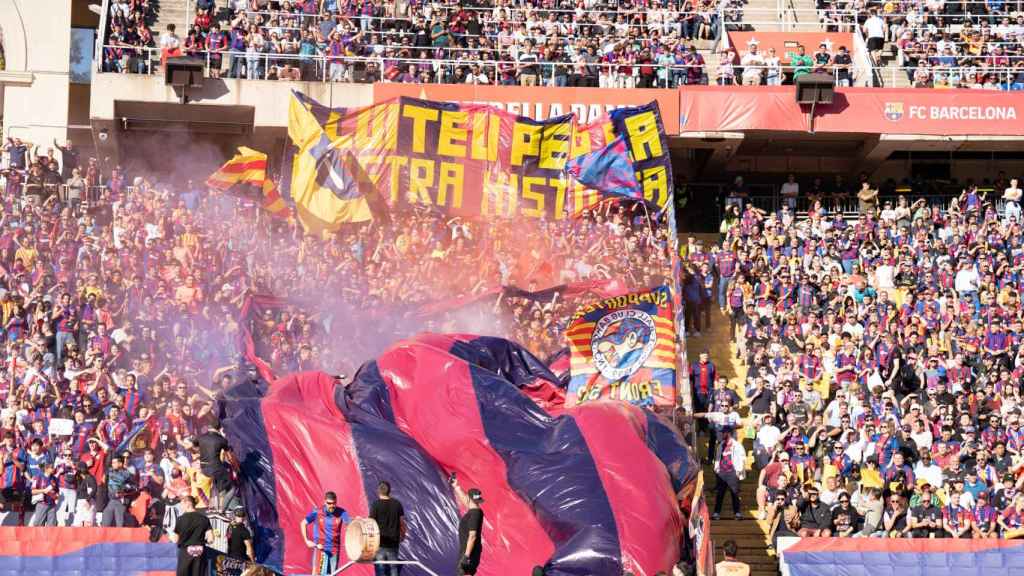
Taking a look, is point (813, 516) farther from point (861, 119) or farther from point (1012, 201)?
point (861, 119)

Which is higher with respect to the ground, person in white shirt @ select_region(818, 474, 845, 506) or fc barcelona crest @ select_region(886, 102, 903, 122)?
fc barcelona crest @ select_region(886, 102, 903, 122)

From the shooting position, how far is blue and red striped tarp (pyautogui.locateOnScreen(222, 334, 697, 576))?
16859 mm

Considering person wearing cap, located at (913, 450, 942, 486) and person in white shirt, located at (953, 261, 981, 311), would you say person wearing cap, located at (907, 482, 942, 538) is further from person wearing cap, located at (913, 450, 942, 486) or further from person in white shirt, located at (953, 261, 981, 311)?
person in white shirt, located at (953, 261, 981, 311)

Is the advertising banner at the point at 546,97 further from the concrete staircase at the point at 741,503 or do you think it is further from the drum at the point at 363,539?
the drum at the point at 363,539

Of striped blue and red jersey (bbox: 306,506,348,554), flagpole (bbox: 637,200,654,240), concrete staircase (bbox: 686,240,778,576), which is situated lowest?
concrete staircase (bbox: 686,240,778,576)

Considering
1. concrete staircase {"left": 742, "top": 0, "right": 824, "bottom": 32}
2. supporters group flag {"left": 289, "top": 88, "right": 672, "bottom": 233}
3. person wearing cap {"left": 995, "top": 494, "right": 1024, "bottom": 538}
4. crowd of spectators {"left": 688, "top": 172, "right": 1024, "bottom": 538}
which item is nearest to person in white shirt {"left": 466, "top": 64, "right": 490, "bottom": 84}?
supporters group flag {"left": 289, "top": 88, "right": 672, "bottom": 233}

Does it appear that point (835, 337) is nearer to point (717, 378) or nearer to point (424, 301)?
point (717, 378)

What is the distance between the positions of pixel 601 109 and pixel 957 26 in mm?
7715

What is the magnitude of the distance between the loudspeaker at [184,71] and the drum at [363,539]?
48.8 feet

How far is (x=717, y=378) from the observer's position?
2227 cm

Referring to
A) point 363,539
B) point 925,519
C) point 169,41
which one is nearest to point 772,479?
point 925,519

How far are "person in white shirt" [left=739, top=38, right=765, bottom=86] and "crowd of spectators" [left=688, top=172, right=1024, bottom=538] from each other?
2.61 meters

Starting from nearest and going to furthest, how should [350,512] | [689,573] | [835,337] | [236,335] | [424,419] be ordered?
[689,573] → [350,512] → [424,419] → [236,335] → [835,337]

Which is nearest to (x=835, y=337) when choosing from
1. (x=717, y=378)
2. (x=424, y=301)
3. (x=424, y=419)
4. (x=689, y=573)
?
(x=717, y=378)
